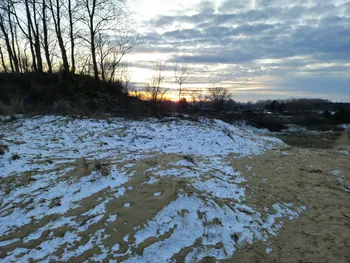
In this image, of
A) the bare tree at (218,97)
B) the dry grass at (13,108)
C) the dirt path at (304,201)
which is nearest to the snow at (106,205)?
the dirt path at (304,201)

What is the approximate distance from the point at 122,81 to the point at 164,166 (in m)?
17.2

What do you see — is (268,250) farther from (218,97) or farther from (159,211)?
(218,97)

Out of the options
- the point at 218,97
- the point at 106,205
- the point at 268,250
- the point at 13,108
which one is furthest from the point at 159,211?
the point at 218,97

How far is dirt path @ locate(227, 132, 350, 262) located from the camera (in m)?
3.34

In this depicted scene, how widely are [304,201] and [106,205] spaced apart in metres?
4.40

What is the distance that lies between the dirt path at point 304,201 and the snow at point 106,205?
9.9 inches

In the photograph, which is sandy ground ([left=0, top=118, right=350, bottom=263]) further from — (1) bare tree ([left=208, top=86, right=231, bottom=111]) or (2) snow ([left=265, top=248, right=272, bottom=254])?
(1) bare tree ([left=208, top=86, right=231, bottom=111])

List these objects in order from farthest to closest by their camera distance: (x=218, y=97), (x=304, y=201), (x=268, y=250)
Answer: (x=218, y=97)
(x=304, y=201)
(x=268, y=250)

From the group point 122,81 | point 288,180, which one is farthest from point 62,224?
point 122,81

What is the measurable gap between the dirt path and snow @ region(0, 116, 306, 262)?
25cm

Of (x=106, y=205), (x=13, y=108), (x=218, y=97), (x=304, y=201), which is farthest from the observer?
(x=218, y=97)

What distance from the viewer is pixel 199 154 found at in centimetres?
869

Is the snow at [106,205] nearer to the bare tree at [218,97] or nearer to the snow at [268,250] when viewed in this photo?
the snow at [268,250]

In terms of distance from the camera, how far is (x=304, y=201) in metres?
5.18
